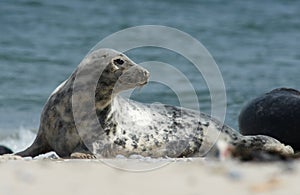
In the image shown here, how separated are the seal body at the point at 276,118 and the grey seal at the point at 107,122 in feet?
2.77

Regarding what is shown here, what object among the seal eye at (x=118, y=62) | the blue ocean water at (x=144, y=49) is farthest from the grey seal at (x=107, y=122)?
the blue ocean water at (x=144, y=49)

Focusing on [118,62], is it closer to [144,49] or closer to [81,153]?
[81,153]

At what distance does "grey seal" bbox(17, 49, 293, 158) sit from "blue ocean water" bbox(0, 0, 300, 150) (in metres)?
2.42

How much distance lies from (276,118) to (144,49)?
7706mm

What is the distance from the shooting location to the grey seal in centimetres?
604

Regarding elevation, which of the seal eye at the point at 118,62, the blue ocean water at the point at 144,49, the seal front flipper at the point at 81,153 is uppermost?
the seal eye at the point at 118,62

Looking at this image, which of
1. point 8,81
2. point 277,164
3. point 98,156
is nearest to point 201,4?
point 8,81

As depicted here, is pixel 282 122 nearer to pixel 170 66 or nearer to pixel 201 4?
pixel 170 66

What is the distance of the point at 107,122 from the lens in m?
6.13

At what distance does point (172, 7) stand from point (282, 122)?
13.4 metres

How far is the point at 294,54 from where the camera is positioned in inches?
583

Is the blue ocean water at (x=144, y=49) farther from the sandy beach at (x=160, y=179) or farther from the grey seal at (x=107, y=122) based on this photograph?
the sandy beach at (x=160, y=179)

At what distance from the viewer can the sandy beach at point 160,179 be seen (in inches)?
142

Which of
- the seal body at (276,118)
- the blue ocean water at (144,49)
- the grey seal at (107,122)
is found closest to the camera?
the grey seal at (107,122)
